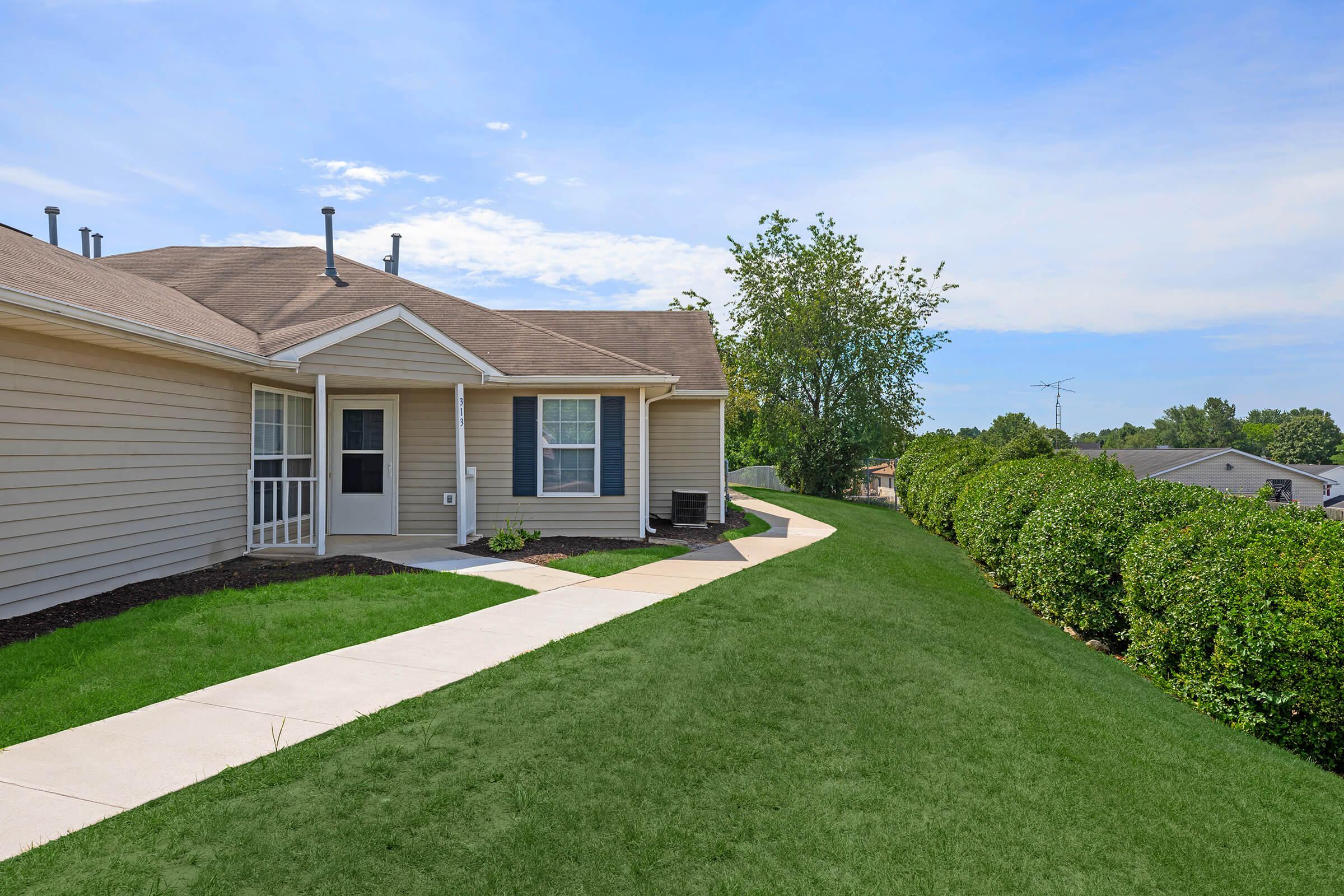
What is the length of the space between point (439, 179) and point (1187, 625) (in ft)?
42.0

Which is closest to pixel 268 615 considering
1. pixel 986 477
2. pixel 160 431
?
pixel 160 431

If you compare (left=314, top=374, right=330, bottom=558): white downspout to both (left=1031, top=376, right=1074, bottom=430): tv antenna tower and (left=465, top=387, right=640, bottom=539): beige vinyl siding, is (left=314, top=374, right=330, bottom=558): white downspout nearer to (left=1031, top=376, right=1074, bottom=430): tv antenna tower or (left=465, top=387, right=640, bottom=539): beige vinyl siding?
(left=465, top=387, right=640, bottom=539): beige vinyl siding

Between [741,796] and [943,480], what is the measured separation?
1455cm

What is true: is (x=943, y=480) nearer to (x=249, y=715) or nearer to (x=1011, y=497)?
(x=1011, y=497)

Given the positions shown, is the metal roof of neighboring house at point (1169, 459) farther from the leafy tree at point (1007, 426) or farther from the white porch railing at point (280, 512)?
the white porch railing at point (280, 512)

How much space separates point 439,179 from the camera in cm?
1334

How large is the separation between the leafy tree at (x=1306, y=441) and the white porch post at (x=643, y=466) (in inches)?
4426

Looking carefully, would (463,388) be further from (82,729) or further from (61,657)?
(82,729)

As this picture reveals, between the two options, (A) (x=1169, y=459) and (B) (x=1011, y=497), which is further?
(A) (x=1169, y=459)

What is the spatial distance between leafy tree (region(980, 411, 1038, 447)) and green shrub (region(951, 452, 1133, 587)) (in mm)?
71114

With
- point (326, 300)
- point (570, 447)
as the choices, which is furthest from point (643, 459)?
point (326, 300)

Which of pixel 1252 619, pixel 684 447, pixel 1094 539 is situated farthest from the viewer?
pixel 684 447

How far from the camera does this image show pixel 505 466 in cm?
1186

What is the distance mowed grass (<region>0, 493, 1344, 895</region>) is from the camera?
304 cm
